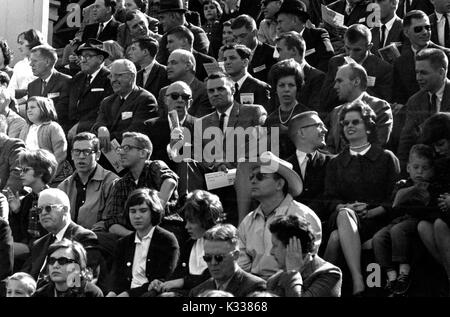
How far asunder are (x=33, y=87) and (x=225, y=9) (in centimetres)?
246

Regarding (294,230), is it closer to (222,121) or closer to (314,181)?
(314,181)

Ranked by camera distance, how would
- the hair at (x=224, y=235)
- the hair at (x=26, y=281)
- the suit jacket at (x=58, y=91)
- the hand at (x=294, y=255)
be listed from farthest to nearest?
the suit jacket at (x=58, y=91) → the hair at (x=26, y=281) → the hair at (x=224, y=235) → the hand at (x=294, y=255)

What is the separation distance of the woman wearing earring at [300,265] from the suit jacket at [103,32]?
704cm

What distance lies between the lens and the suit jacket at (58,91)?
13945 millimetres

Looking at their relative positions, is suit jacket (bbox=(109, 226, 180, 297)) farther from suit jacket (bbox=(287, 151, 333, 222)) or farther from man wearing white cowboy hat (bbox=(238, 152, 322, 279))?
suit jacket (bbox=(287, 151, 333, 222))

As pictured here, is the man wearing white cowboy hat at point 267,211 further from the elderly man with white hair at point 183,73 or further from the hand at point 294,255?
the elderly man with white hair at point 183,73

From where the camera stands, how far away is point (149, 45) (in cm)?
1383

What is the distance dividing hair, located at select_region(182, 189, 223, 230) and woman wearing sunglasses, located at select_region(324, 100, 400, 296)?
80 centimetres

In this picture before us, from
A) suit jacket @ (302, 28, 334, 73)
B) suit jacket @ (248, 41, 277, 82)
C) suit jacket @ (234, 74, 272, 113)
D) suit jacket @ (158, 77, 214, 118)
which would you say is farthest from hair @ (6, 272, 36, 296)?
suit jacket @ (302, 28, 334, 73)

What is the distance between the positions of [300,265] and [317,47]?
4.73 m

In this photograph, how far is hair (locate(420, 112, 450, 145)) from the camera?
10.3m

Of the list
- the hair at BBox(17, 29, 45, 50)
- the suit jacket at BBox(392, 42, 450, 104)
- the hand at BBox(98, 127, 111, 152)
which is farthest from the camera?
the hair at BBox(17, 29, 45, 50)

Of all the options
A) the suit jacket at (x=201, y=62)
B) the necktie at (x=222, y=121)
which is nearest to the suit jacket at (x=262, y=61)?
the suit jacket at (x=201, y=62)

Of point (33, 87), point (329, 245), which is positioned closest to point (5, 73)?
point (33, 87)
